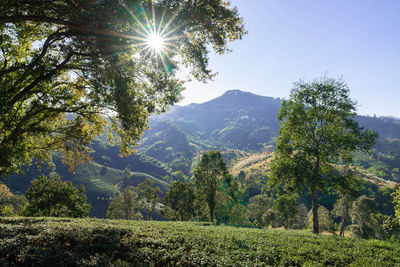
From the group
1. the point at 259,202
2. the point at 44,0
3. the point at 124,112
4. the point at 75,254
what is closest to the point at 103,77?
the point at 124,112

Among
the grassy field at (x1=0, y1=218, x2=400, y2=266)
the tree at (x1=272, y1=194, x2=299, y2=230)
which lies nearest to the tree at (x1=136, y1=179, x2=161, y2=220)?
the tree at (x1=272, y1=194, x2=299, y2=230)

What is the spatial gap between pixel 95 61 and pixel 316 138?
26.6 metres

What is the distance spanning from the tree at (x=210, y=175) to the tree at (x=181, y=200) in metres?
11.5

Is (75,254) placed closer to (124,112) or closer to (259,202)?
(124,112)

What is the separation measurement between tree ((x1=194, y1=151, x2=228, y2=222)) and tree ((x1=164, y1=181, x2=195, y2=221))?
11534mm

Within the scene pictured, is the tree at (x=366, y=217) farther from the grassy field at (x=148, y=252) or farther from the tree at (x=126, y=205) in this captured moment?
the tree at (x=126, y=205)

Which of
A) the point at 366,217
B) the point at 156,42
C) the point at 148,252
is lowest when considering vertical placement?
the point at 366,217

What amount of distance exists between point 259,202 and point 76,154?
7698cm

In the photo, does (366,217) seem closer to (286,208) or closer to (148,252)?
(286,208)

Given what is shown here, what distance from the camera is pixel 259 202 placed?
8262 centimetres

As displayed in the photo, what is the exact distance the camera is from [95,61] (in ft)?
47.2

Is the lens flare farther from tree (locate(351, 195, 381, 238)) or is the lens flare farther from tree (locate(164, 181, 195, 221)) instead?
tree (locate(351, 195, 381, 238))

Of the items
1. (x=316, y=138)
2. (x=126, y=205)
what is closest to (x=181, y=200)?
(x=126, y=205)

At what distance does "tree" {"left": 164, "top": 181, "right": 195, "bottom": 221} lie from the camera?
2149 inches
